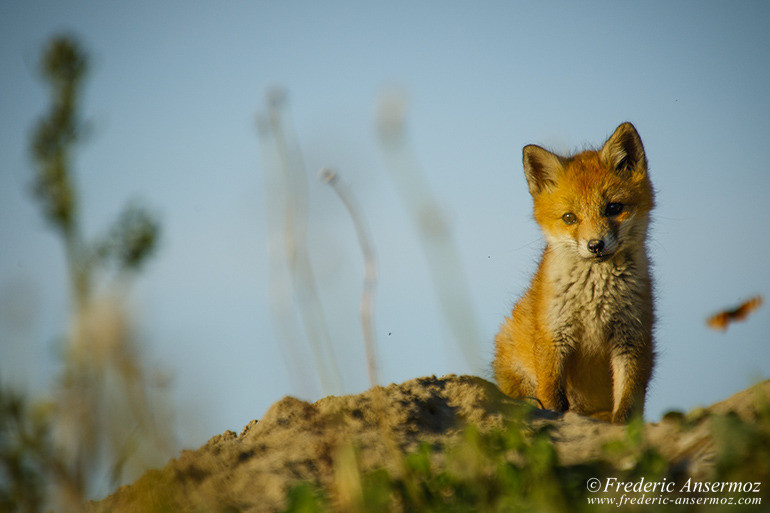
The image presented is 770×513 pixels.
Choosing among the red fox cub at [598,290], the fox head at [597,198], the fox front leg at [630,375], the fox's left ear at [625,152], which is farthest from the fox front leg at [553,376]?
the fox's left ear at [625,152]

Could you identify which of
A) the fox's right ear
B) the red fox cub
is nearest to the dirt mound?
the red fox cub

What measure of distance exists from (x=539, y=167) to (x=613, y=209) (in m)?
0.86

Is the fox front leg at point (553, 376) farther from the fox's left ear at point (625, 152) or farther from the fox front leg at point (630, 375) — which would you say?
the fox's left ear at point (625, 152)

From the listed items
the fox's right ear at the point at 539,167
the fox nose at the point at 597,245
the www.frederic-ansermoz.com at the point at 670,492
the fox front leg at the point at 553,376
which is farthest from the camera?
the fox's right ear at the point at 539,167

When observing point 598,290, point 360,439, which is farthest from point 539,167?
point 360,439

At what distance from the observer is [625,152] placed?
5.29m

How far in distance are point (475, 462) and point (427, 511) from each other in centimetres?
27

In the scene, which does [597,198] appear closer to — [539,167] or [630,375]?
[539,167]

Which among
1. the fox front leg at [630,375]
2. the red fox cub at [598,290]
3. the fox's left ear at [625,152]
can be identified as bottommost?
the fox front leg at [630,375]

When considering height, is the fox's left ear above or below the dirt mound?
above

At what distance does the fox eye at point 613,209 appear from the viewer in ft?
16.4

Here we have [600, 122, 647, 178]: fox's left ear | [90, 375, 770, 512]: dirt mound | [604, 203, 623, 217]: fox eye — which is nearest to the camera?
[90, 375, 770, 512]: dirt mound

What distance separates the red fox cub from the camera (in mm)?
4918

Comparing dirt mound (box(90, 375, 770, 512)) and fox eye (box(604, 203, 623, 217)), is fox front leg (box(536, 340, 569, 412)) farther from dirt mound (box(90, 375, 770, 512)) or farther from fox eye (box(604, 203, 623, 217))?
Answer: fox eye (box(604, 203, 623, 217))
